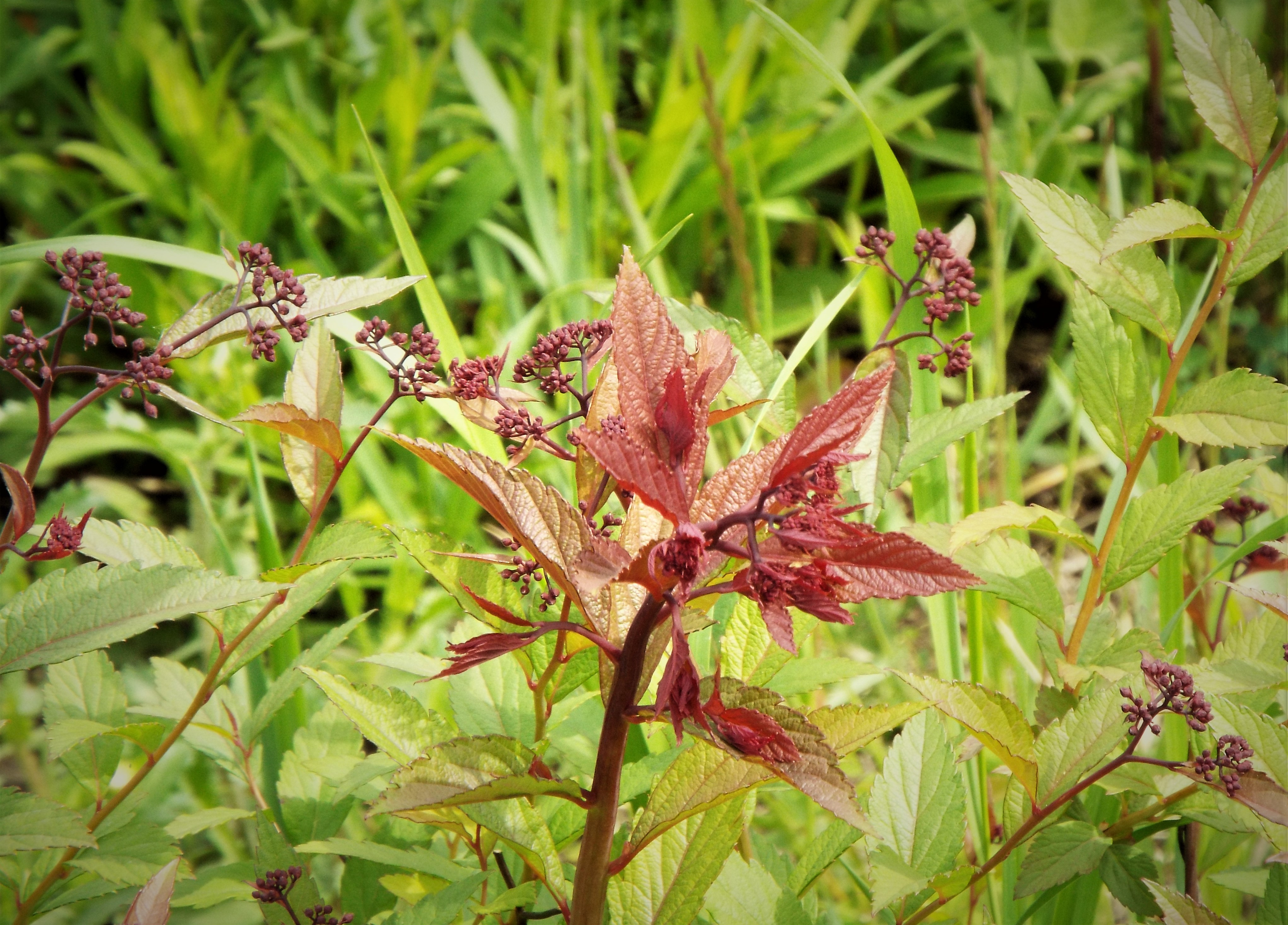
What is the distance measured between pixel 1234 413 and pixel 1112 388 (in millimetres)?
84

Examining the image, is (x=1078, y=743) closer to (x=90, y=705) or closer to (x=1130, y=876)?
(x=1130, y=876)

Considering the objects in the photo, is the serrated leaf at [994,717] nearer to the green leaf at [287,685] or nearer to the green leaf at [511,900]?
the green leaf at [511,900]

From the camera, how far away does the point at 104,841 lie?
2.26ft

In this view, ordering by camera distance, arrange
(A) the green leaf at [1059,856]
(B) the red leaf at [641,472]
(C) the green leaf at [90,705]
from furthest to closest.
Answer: (C) the green leaf at [90,705], (A) the green leaf at [1059,856], (B) the red leaf at [641,472]

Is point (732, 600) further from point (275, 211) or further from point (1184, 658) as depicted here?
point (275, 211)

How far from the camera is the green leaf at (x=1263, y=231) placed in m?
0.74

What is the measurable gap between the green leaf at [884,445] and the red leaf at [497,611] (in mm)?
247

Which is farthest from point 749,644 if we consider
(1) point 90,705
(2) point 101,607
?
(1) point 90,705

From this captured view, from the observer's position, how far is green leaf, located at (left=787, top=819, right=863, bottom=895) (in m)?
0.68

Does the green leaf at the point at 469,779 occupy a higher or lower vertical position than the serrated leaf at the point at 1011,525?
higher

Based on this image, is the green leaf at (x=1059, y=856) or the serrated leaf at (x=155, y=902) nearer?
the serrated leaf at (x=155, y=902)

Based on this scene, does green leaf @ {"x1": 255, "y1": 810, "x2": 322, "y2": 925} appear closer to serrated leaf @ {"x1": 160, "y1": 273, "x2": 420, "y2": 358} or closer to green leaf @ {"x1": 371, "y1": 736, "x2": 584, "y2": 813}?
green leaf @ {"x1": 371, "y1": 736, "x2": 584, "y2": 813}

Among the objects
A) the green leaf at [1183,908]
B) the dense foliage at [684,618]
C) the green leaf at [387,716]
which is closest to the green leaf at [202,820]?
the dense foliage at [684,618]

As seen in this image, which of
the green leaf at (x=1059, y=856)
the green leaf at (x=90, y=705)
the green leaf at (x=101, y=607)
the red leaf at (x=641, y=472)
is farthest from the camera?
the green leaf at (x=90, y=705)
